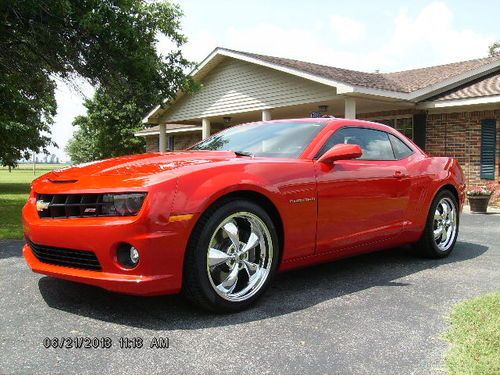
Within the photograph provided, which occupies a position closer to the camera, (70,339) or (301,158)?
(70,339)

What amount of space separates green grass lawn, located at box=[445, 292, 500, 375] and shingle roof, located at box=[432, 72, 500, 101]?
1004 centimetres

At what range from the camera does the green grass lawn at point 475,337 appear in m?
2.54

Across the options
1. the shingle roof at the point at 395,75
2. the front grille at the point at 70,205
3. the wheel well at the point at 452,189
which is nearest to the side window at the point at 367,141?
the wheel well at the point at 452,189

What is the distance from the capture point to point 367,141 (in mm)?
4785

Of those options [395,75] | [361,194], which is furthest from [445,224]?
[395,75]

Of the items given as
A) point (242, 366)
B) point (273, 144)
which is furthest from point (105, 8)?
point (242, 366)

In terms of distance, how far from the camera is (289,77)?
48.7ft

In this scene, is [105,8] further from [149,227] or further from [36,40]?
[149,227]

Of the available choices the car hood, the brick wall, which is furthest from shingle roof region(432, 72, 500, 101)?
the car hood

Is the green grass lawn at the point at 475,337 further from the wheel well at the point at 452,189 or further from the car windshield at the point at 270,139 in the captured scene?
the wheel well at the point at 452,189

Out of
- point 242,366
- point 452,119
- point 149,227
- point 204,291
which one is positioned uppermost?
point 452,119

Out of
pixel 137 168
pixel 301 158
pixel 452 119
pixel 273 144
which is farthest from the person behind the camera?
pixel 452 119

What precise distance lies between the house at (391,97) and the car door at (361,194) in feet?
25.2

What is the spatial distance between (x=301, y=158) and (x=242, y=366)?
187 centimetres
